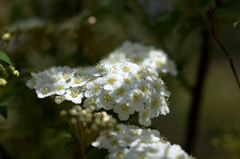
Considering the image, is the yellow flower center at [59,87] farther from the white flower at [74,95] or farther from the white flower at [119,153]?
the white flower at [119,153]

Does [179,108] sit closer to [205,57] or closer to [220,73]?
[220,73]

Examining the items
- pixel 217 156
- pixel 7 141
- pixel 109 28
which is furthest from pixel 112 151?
pixel 217 156

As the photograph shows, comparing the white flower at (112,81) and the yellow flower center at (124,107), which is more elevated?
the white flower at (112,81)

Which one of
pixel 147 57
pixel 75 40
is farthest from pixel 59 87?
pixel 75 40

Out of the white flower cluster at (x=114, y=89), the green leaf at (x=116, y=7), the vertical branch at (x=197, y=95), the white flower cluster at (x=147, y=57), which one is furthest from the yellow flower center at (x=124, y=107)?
the vertical branch at (x=197, y=95)

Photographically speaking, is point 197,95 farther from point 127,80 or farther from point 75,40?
point 75,40

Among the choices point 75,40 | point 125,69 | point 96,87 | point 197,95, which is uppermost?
point 75,40
